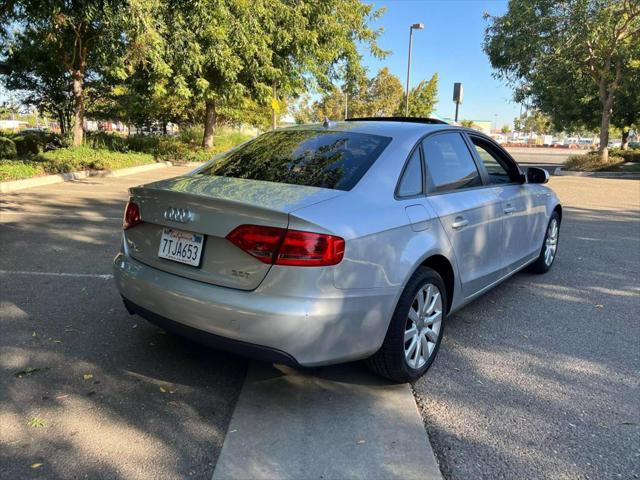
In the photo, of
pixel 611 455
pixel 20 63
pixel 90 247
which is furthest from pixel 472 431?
pixel 20 63

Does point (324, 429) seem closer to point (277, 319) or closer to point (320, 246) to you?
point (277, 319)

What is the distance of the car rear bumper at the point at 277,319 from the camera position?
2549mm

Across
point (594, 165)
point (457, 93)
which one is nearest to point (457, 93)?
point (457, 93)

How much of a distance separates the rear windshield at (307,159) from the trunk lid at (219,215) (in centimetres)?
16

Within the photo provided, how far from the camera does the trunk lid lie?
8.64ft

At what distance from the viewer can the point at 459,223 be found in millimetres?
3514

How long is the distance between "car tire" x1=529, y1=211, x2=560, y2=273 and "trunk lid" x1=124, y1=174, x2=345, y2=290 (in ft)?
11.6

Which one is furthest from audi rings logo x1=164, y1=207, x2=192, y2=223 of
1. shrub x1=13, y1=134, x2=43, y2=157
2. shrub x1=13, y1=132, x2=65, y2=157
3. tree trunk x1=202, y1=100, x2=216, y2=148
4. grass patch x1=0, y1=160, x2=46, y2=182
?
tree trunk x1=202, y1=100, x2=216, y2=148

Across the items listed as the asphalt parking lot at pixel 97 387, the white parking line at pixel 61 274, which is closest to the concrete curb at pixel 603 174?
the white parking line at pixel 61 274

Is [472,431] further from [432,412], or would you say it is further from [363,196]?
[363,196]

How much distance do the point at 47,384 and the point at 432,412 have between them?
226cm

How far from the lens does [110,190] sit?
11922 mm

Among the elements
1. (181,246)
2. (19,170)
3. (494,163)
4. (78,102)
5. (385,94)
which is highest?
(385,94)

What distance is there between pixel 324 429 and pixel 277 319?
0.67 metres
